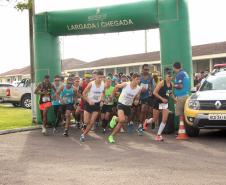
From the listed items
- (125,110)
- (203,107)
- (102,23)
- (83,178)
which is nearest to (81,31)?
→ (102,23)

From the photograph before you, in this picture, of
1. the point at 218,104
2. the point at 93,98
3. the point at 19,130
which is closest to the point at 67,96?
the point at 93,98

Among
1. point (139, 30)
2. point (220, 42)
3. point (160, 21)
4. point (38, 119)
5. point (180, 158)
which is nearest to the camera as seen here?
point (180, 158)

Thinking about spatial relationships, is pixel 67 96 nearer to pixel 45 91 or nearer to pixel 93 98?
pixel 45 91

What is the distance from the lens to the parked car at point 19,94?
26.2m

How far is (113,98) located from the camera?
13.6m

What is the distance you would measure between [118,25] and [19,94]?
13657 mm

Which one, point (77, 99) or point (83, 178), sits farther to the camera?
point (77, 99)

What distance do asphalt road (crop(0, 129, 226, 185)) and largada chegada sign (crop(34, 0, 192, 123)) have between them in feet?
8.93

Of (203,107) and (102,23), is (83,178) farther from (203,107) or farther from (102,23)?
(102,23)

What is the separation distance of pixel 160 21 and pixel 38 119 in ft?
17.6

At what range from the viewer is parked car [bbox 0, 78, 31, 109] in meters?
26.2

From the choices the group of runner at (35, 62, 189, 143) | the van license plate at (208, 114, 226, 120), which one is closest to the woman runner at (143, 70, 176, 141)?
the group of runner at (35, 62, 189, 143)

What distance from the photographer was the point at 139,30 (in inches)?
562

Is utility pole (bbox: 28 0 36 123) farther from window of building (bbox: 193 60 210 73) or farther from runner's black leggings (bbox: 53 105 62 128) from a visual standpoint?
window of building (bbox: 193 60 210 73)
